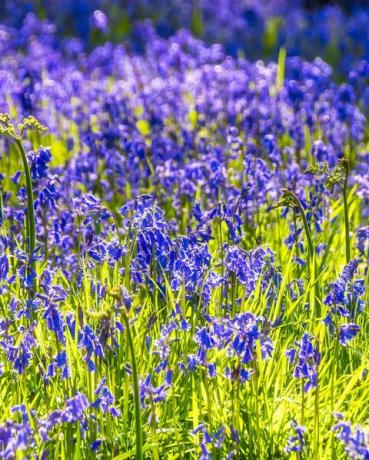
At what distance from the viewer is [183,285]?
3.23 metres

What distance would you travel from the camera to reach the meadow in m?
2.96

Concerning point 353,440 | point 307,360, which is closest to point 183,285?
point 307,360

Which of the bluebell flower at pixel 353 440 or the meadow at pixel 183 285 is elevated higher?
the meadow at pixel 183 285

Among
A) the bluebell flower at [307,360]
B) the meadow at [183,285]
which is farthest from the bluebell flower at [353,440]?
the bluebell flower at [307,360]

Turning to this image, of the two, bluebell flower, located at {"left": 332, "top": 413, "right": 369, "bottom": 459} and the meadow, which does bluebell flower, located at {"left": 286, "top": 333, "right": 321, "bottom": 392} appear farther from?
bluebell flower, located at {"left": 332, "top": 413, "right": 369, "bottom": 459}

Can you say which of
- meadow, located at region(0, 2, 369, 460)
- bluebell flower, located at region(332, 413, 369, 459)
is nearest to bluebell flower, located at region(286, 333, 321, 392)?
meadow, located at region(0, 2, 369, 460)

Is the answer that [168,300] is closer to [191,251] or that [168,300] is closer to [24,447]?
[191,251]

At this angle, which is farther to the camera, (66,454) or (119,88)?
(119,88)

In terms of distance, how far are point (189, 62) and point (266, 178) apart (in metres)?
3.89

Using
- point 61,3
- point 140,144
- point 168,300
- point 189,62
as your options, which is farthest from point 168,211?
point 61,3

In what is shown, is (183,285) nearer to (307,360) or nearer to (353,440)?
(307,360)

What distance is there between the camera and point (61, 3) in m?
14.2

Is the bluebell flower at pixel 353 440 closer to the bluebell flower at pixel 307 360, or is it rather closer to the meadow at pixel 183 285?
the meadow at pixel 183 285

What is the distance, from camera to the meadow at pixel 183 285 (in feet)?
9.70
